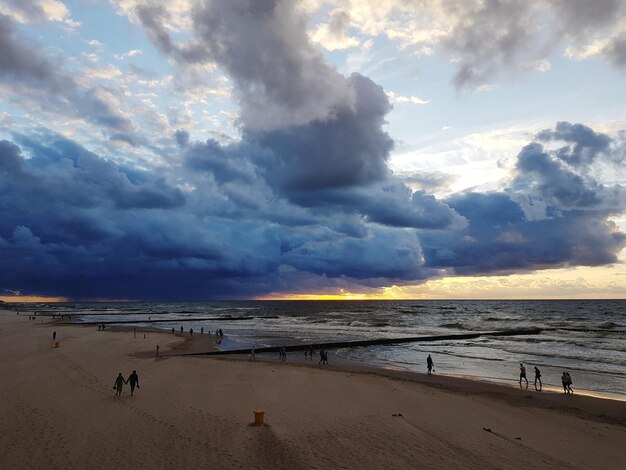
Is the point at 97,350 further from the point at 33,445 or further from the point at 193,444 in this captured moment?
the point at 193,444

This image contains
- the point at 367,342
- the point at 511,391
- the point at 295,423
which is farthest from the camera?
the point at 367,342

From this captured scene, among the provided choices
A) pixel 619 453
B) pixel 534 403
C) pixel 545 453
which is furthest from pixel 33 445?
pixel 534 403

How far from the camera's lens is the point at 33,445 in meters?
14.4

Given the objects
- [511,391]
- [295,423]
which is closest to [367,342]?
[511,391]

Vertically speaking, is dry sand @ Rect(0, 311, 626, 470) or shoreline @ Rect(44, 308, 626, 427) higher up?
dry sand @ Rect(0, 311, 626, 470)

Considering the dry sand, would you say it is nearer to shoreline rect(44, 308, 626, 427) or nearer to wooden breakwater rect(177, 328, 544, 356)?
shoreline rect(44, 308, 626, 427)

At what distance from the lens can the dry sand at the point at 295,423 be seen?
13.6 m

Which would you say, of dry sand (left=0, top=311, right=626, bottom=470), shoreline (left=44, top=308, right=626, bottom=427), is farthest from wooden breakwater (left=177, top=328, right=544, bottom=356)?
dry sand (left=0, top=311, right=626, bottom=470)

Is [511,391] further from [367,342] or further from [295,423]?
[367,342]

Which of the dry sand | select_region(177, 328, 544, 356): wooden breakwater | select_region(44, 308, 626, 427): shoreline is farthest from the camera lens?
select_region(177, 328, 544, 356): wooden breakwater

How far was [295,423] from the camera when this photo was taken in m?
17.0

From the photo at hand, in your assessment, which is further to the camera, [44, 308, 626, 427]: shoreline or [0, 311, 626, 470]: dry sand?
[44, 308, 626, 427]: shoreline

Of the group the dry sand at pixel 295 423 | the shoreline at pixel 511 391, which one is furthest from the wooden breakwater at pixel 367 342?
the dry sand at pixel 295 423

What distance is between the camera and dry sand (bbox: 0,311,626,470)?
13555 millimetres
